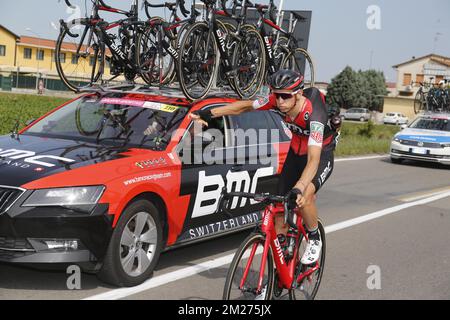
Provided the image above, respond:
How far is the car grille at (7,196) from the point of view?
4.58 meters

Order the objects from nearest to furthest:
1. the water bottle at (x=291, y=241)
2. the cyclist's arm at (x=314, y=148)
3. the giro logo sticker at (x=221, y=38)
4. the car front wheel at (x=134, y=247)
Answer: the cyclist's arm at (x=314, y=148)
the water bottle at (x=291, y=241)
the car front wheel at (x=134, y=247)
the giro logo sticker at (x=221, y=38)

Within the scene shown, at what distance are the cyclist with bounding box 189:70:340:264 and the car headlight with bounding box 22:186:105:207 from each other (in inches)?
42.2

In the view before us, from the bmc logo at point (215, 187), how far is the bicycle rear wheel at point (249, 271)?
5.39ft

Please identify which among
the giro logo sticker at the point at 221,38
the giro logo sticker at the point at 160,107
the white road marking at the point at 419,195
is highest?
the giro logo sticker at the point at 221,38

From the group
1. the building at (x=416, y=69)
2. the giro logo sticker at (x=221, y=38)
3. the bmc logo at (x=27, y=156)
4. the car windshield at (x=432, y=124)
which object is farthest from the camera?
the building at (x=416, y=69)

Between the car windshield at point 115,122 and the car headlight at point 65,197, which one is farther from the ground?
the car windshield at point 115,122

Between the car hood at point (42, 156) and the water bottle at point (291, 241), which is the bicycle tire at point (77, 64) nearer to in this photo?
the car hood at point (42, 156)

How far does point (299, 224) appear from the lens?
492 centimetres

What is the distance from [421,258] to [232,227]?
7.95ft

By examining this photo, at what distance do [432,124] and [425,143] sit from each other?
147cm

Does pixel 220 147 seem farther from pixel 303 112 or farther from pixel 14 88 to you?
pixel 14 88

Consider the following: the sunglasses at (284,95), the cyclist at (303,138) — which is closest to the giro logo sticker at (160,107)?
the cyclist at (303,138)
